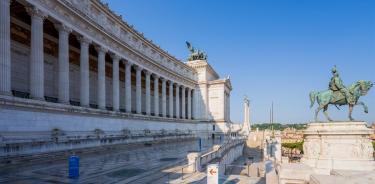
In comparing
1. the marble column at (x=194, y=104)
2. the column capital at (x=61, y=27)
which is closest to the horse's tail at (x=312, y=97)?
the column capital at (x=61, y=27)

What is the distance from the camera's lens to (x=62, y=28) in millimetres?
29922

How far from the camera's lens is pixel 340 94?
23.8 metres

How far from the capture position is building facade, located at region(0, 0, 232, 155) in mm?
23625

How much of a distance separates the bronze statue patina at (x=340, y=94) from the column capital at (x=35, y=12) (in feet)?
88.3

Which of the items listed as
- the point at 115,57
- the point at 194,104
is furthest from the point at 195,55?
the point at 115,57

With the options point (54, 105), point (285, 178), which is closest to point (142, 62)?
point (54, 105)

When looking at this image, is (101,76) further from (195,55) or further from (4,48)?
(195,55)

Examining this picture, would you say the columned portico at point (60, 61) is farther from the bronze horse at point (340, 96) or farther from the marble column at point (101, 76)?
the bronze horse at point (340, 96)

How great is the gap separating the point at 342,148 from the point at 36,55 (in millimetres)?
27794

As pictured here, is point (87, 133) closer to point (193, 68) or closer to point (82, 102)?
point (82, 102)

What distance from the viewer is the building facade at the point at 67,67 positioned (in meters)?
23.6

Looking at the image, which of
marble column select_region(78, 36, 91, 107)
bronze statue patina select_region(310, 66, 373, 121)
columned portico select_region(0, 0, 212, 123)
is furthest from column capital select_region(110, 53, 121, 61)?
bronze statue patina select_region(310, 66, 373, 121)

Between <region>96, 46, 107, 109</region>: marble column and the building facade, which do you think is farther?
<region>96, 46, 107, 109</region>: marble column

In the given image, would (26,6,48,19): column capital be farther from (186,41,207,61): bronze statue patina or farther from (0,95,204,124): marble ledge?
(186,41,207,61): bronze statue patina
